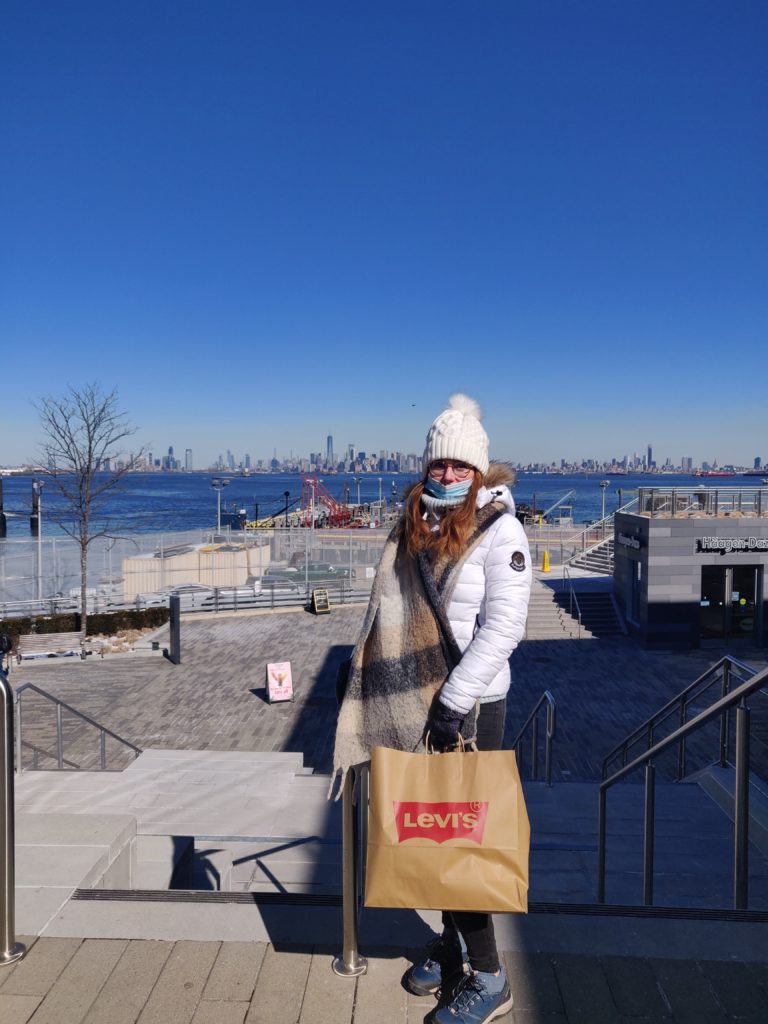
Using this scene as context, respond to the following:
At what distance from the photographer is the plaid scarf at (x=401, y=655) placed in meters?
2.55

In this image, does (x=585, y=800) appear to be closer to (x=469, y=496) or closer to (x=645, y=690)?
(x=469, y=496)

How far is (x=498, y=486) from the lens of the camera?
2.72 metres

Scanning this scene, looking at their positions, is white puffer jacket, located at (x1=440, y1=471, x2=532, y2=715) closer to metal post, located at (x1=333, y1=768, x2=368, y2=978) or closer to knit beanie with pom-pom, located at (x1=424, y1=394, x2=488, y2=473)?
knit beanie with pom-pom, located at (x1=424, y1=394, x2=488, y2=473)

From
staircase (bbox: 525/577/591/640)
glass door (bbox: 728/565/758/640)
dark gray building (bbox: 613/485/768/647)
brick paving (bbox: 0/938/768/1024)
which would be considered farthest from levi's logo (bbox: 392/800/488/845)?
glass door (bbox: 728/565/758/640)

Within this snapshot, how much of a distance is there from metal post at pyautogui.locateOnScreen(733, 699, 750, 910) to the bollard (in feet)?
9.44

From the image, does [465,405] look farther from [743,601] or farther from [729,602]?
[743,601]

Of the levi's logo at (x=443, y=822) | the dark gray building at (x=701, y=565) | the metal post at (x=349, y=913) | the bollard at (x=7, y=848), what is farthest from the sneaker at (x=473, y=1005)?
the dark gray building at (x=701, y=565)

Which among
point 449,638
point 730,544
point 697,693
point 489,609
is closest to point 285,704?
point 697,693

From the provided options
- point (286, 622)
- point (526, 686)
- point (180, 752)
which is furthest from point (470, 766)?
point (286, 622)

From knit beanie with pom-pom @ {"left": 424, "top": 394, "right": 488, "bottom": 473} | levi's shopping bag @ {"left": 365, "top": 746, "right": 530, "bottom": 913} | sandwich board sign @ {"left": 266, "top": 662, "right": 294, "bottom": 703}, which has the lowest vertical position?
sandwich board sign @ {"left": 266, "top": 662, "right": 294, "bottom": 703}

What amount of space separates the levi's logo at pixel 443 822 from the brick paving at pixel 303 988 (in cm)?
66

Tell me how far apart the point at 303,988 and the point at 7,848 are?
3.71ft

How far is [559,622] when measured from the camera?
73.3 feet

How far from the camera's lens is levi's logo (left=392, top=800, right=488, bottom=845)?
2.28 metres
